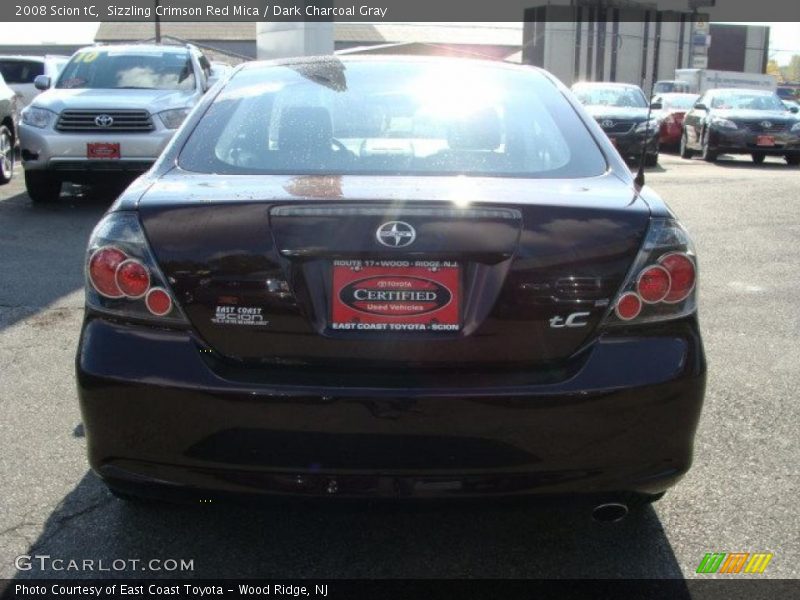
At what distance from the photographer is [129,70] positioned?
11844 mm

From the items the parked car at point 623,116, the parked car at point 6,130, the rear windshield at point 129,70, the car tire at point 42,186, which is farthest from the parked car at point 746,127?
the car tire at point 42,186

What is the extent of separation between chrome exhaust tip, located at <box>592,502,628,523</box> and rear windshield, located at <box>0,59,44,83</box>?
724 inches

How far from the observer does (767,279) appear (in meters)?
7.55

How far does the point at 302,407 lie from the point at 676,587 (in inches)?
48.8

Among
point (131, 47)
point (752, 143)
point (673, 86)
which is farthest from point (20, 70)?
Result: point (673, 86)

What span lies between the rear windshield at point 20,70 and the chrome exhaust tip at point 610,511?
18.4 m

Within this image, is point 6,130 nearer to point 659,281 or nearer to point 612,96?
point 659,281

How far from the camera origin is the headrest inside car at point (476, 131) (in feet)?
11.6

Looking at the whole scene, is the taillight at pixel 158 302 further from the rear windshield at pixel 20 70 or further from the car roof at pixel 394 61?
the rear windshield at pixel 20 70

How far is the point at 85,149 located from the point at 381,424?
870 centimetres

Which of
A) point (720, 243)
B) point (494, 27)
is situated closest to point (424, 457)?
point (720, 243)

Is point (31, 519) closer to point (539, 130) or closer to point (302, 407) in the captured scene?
point (302, 407)

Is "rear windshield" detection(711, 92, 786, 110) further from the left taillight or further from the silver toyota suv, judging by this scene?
the left taillight

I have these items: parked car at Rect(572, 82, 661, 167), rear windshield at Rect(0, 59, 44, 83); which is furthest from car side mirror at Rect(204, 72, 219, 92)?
rear windshield at Rect(0, 59, 44, 83)
